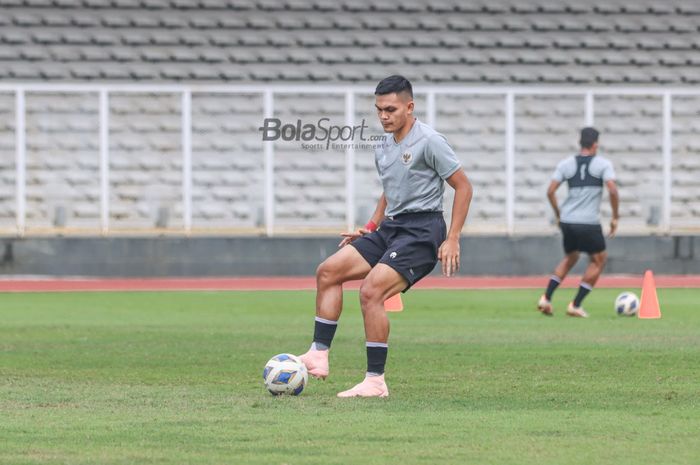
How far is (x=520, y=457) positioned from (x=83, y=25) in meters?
23.9

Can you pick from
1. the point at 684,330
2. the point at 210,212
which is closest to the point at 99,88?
the point at 210,212

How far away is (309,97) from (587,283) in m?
9.51

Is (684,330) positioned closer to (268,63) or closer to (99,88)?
(99,88)

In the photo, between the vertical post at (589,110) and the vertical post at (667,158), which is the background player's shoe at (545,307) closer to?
the vertical post at (667,158)

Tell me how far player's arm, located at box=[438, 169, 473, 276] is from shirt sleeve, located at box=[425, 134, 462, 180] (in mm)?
52

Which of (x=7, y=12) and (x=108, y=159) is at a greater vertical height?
(x=7, y=12)

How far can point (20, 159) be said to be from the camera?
2522 centimetres

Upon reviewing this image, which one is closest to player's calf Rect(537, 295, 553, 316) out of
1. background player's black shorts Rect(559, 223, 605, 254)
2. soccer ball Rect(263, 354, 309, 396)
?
background player's black shorts Rect(559, 223, 605, 254)

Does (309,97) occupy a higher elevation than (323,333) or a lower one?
higher

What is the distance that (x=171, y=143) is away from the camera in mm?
25781

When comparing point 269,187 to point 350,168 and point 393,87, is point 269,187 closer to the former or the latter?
point 350,168

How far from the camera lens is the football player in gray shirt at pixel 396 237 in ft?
30.7

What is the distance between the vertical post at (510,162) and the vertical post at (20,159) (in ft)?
26.1

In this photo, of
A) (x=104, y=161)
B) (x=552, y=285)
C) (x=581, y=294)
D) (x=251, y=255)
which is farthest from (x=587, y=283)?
(x=104, y=161)
